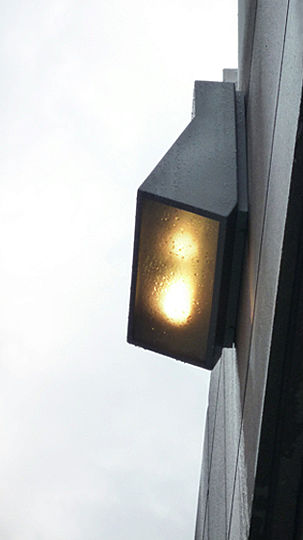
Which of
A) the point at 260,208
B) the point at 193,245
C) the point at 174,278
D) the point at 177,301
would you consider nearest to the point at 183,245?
the point at 193,245

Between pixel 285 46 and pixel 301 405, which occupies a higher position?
pixel 285 46

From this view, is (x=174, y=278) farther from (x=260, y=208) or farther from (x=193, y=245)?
(x=260, y=208)

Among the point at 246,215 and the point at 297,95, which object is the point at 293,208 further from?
the point at 246,215

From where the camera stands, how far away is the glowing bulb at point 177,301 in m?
6.75

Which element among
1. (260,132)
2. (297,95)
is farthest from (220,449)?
(297,95)

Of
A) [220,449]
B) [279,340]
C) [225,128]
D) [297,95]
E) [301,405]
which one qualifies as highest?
[297,95]

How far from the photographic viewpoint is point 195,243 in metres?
6.44

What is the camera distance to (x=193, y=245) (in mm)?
6465

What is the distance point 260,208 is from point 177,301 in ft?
4.68

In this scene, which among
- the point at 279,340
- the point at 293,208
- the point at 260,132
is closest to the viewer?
the point at 293,208

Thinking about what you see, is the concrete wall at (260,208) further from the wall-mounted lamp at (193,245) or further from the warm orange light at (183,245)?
the warm orange light at (183,245)

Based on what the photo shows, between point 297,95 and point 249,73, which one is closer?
point 297,95

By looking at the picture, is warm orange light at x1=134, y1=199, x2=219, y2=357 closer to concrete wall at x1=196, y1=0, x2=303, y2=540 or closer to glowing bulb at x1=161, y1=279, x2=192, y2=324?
glowing bulb at x1=161, y1=279, x2=192, y2=324

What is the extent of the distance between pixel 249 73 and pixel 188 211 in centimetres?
181
